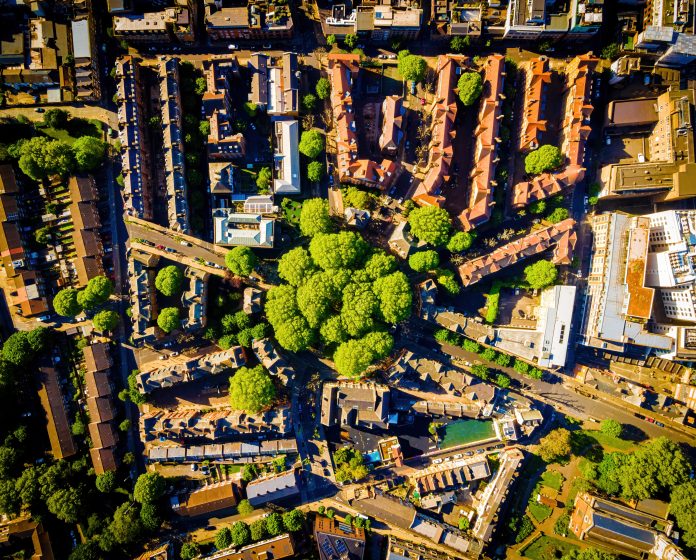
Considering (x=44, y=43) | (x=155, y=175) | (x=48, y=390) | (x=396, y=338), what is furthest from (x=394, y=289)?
(x=44, y=43)

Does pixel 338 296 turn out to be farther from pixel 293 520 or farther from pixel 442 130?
pixel 293 520

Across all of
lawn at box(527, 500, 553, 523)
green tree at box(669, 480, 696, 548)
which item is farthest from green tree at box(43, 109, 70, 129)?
green tree at box(669, 480, 696, 548)

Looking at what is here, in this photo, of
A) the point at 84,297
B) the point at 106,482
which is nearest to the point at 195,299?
the point at 84,297

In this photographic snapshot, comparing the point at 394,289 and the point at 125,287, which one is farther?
the point at 125,287

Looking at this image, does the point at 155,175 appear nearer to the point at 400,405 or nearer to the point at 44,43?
the point at 44,43

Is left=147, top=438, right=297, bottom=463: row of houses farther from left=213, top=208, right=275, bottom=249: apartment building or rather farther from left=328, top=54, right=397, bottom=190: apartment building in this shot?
left=328, top=54, right=397, bottom=190: apartment building

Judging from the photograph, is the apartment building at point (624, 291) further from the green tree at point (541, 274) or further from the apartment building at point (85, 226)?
the apartment building at point (85, 226)
